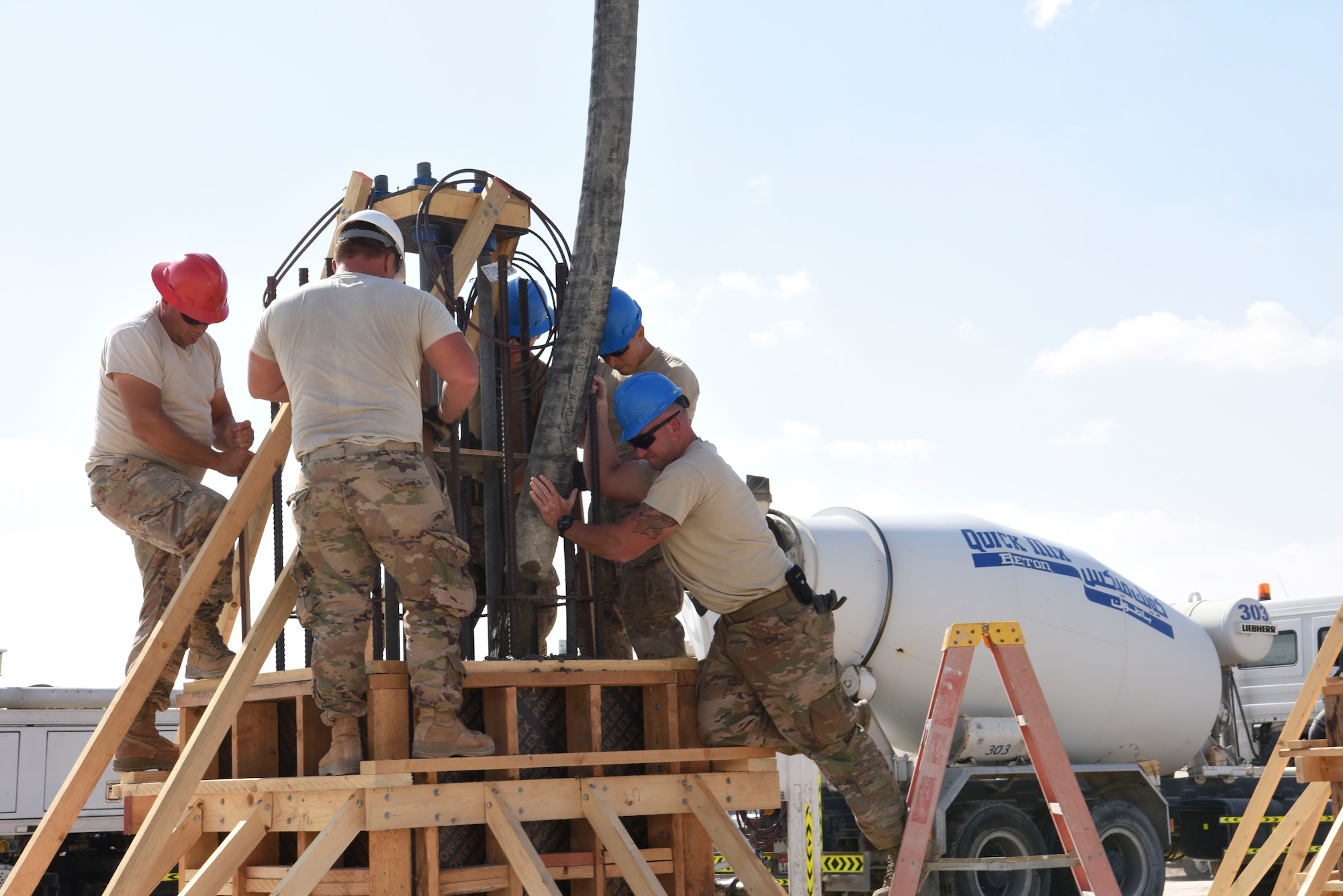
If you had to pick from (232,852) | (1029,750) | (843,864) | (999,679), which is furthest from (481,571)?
(999,679)

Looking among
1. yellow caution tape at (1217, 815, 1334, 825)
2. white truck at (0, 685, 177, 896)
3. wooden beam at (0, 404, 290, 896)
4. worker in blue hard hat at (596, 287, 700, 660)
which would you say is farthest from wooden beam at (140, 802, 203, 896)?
yellow caution tape at (1217, 815, 1334, 825)

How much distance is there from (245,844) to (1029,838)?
26.5ft

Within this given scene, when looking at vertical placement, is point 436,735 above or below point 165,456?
below

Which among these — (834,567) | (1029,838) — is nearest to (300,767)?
(834,567)

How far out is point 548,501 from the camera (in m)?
5.83

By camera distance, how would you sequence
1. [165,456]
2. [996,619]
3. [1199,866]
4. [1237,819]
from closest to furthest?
[165,456] < [996,619] < [1237,819] < [1199,866]

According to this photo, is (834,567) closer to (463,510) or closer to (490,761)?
(463,510)

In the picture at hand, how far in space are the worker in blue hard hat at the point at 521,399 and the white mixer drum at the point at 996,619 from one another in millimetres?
→ 4615

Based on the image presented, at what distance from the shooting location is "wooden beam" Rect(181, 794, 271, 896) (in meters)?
4.87

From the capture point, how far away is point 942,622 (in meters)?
11.4

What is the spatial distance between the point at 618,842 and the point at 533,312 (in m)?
2.98

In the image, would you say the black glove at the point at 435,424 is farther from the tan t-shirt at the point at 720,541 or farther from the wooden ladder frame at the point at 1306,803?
the wooden ladder frame at the point at 1306,803

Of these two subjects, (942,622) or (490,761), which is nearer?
(490,761)

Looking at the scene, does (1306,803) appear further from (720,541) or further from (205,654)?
(205,654)
